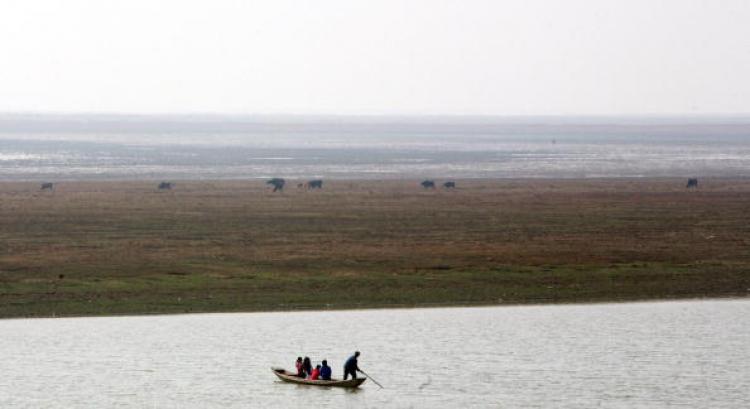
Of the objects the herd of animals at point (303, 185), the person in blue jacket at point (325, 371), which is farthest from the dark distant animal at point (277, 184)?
the person in blue jacket at point (325, 371)

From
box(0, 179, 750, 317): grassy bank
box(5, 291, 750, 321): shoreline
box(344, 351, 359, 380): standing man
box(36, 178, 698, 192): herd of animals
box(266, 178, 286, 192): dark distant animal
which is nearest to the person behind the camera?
box(344, 351, 359, 380): standing man

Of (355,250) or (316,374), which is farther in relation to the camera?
(355,250)

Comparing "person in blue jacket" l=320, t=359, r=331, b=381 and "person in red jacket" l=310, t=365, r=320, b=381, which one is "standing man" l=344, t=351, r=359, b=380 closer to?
"person in blue jacket" l=320, t=359, r=331, b=381

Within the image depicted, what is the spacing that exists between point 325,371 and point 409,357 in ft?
10.7

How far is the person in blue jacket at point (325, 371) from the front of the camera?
31.6 metres

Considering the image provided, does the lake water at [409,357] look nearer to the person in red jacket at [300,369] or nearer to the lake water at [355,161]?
the person in red jacket at [300,369]

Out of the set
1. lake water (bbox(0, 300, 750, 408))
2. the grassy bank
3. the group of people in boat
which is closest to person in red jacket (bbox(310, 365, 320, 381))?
the group of people in boat

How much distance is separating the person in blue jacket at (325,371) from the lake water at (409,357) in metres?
0.38

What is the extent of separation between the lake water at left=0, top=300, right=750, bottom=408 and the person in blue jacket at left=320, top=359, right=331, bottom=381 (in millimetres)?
381

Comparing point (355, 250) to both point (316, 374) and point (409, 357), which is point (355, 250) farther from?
point (316, 374)

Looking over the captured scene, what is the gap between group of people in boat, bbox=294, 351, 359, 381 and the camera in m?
31.4

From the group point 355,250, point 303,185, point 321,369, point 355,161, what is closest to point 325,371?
point 321,369

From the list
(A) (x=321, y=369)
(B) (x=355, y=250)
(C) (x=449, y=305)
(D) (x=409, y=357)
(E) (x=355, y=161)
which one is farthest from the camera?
(E) (x=355, y=161)

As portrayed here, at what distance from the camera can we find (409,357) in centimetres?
3406
